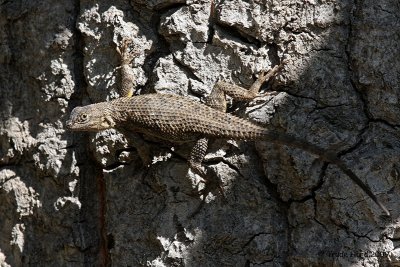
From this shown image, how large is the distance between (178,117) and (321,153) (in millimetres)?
929

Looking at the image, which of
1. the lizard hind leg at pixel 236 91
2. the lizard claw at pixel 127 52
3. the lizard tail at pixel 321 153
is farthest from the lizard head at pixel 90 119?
the lizard tail at pixel 321 153

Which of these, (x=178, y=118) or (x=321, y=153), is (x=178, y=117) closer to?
(x=178, y=118)

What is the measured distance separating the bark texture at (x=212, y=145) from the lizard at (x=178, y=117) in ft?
0.27

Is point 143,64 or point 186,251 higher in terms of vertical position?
point 143,64

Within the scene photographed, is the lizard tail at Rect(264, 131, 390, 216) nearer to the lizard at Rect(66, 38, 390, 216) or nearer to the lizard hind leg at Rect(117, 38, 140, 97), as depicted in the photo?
the lizard at Rect(66, 38, 390, 216)

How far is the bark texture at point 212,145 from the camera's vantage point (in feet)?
11.4

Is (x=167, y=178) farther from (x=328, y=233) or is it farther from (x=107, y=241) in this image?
(x=328, y=233)

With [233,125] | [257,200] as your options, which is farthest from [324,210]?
[233,125]

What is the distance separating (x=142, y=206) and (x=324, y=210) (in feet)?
3.69

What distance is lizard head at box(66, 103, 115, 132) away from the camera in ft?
12.6

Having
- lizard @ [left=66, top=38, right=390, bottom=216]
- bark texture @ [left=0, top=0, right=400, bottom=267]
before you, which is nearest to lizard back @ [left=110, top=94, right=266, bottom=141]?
lizard @ [left=66, top=38, right=390, bottom=216]

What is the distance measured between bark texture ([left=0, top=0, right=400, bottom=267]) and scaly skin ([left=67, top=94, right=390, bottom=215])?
3.9 inches

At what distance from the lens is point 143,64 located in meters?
4.01

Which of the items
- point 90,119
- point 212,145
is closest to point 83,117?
point 90,119
